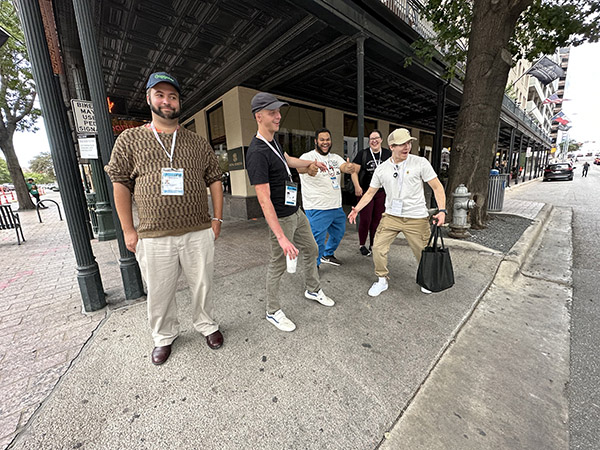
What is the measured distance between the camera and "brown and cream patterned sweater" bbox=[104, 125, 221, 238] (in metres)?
1.89

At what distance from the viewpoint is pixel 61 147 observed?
2783 mm

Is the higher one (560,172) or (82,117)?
(82,117)

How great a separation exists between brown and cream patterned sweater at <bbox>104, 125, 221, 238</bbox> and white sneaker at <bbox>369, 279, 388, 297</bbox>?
2.09 m

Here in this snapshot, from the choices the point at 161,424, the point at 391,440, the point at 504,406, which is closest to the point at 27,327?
the point at 161,424

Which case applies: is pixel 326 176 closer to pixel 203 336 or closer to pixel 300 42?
pixel 203 336

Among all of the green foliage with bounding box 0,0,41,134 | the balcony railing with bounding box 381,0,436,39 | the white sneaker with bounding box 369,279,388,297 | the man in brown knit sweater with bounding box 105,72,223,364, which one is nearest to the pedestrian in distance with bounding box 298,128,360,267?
the white sneaker with bounding box 369,279,388,297

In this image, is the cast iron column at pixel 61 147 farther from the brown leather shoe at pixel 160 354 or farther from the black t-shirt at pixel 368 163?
the black t-shirt at pixel 368 163

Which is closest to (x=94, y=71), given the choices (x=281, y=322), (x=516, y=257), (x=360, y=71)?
(x=281, y=322)

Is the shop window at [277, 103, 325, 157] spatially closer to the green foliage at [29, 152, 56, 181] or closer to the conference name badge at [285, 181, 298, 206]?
the conference name badge at [285, 181, 298, 206]

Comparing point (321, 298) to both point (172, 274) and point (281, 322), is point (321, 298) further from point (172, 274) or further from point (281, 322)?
point (172, 274)

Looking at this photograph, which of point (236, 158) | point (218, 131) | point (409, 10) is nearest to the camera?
point (409, 10)

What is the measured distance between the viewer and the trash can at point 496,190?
763 cm

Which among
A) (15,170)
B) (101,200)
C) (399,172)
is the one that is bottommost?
(101,200)

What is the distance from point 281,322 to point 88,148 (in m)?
4.13
